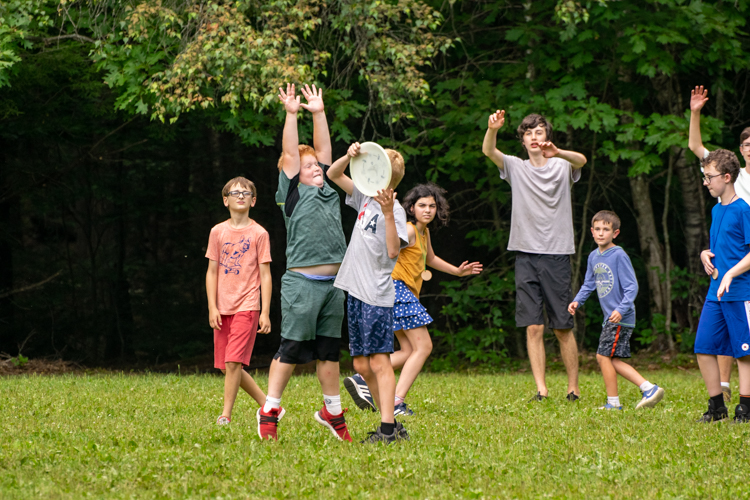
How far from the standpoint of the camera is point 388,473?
4.02 m

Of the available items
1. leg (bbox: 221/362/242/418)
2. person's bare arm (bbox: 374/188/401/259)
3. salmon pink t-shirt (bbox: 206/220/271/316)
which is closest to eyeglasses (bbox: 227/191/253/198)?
salmon pink t-shirt (bbox: 206/220/271/316)

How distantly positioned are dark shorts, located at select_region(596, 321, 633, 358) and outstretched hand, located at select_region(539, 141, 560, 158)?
1.46 meters

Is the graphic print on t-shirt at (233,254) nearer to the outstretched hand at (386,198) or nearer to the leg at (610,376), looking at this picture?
the outstretched hand at (386,198)

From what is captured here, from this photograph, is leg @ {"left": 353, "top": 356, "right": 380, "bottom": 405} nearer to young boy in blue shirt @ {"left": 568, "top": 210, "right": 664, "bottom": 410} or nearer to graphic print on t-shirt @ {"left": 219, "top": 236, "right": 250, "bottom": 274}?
graphic print on t-shirt @ {"left": 219, "top": 236, "right": 250, "bottom": 274}

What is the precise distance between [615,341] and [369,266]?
2701mm

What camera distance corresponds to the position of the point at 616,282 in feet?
21.4

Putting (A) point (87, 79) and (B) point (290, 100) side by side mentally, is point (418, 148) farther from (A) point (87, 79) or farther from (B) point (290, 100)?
(B) point (290, 100)

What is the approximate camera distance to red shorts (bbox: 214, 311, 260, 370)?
557 cm

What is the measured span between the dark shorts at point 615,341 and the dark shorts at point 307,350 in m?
2.65

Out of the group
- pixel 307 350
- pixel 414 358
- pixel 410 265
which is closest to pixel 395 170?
pixel 307 350

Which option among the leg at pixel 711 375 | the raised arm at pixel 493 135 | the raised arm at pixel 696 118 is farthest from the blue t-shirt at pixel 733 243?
the raised arm at pixel 493 135

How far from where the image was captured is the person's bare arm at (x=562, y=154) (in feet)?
21.4

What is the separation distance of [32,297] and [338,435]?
14383 mm

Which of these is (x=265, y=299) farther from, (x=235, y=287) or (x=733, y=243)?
(x=733, y=243)
